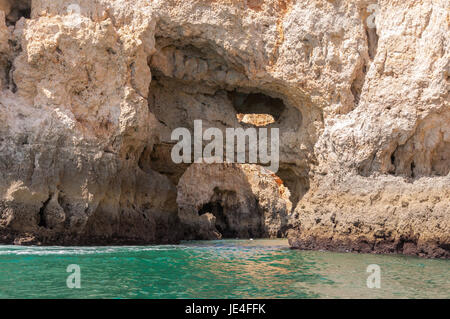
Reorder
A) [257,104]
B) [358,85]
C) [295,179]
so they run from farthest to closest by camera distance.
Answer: [257,104] → [295,179] → [358,85]

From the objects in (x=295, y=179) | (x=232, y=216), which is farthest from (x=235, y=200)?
(x=295, y=179)

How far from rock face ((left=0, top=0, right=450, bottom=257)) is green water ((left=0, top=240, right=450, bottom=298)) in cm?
171

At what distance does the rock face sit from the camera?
15688 millimetres

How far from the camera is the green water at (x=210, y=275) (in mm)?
8719

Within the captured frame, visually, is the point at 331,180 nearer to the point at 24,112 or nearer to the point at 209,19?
Result: the point at 209,19

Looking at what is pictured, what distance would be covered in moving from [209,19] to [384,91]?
6199 millimetres

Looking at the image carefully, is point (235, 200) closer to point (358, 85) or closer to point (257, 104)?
point (257, 104)

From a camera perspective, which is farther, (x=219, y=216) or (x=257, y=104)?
(x=219, y=216)

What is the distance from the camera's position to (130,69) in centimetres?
1786

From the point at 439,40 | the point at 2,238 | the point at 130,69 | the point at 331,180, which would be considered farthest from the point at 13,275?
the point at 439,40

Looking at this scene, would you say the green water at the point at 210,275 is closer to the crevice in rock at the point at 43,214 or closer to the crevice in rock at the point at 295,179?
the crevice in rock at the point at 43,214

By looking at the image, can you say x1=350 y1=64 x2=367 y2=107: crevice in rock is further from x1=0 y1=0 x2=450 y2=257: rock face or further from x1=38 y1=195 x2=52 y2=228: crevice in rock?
x1=38 y1=195 x2=52 y2=228: crevice in rock

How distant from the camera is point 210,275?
10.6 meters

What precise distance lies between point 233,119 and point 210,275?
35.0 ft
